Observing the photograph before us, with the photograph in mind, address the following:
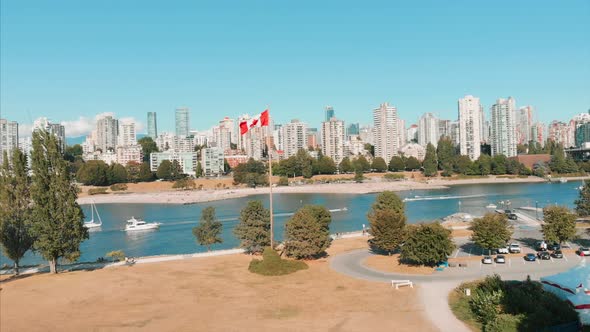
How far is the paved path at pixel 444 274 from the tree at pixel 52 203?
482 inches

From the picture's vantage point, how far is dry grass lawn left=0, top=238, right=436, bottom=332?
13430 mm

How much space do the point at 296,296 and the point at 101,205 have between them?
65.8 meters

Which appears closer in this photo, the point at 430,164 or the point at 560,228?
the point at 560,228

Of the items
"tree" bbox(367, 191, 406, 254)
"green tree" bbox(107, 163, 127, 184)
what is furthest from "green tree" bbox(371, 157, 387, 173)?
"tree" bbox(367, 191, 406, 254)

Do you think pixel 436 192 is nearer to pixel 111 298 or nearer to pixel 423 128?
pixel 111 298

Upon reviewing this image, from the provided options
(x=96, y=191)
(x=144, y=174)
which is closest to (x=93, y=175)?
(x=96, y=191)

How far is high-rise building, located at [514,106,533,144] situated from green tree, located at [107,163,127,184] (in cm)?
14499

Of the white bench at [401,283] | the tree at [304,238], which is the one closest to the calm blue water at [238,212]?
the tree at [304,238]

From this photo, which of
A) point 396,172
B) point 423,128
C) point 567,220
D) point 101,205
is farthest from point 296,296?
point 423,128

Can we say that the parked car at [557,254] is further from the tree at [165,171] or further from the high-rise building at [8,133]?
the high-rise building at [8,133]

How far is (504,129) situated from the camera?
4796 inches

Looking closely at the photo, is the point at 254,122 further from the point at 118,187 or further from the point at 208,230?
the point at 118,187

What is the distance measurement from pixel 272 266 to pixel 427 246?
734 cm

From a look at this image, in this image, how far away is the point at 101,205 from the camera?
74.9m
